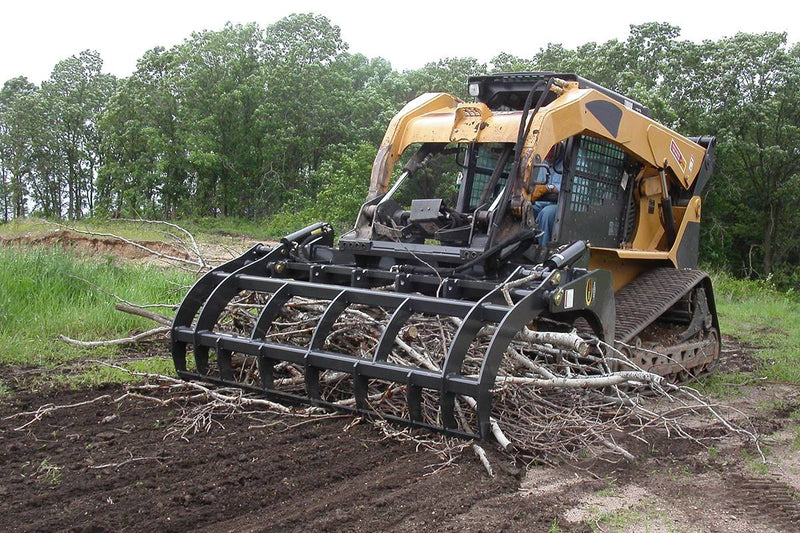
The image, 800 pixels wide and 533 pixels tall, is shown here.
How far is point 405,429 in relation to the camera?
15.3 feet

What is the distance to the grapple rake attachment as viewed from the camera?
4332mm

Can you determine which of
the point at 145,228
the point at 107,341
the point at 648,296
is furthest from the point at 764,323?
the point at 145,228

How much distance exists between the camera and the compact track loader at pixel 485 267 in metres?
4.70

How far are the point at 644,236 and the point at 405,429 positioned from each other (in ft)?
11.5

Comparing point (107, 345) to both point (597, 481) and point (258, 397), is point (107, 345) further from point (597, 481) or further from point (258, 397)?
point (597, 481)

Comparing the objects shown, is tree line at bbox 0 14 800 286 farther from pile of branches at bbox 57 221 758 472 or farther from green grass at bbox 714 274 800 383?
pile of branches at bbox 57 221 758 472

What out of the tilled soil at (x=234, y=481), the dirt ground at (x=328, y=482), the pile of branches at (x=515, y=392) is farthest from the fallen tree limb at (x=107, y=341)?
the tilled soil at (x=234, y=481)

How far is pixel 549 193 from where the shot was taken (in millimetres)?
6230

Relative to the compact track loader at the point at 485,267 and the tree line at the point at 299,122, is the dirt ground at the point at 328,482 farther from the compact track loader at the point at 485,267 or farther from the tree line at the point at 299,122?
the tree line at the point at 299,122

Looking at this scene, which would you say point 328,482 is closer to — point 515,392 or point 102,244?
point 515,392

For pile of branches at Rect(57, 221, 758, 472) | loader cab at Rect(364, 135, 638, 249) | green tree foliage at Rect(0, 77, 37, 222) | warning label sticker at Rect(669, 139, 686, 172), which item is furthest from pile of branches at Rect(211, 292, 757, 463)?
green tree foliage at Rect(0, 77, 37, 222)

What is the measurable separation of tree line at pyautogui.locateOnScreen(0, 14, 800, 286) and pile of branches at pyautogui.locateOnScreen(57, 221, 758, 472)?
52.3ft

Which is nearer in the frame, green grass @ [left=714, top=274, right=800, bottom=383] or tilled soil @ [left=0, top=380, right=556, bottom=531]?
tilled soil @ [left=0, top=380, right=556, bottom=531]

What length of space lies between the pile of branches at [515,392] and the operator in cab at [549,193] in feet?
3.33
